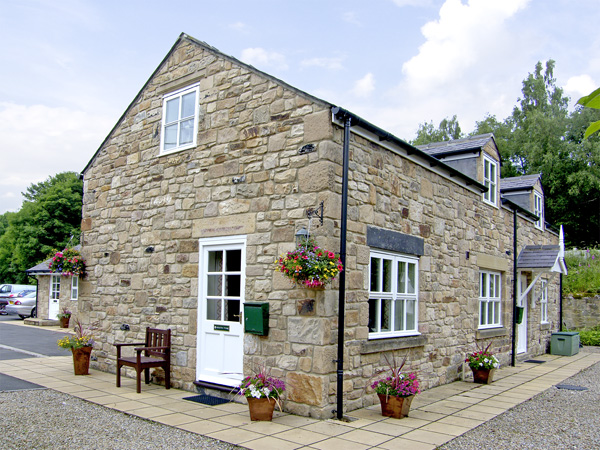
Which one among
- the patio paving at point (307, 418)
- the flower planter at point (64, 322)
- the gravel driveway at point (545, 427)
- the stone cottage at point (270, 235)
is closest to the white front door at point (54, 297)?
the flower planter at point (64, 322)

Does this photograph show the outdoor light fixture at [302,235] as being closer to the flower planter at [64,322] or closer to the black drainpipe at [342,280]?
the black drainpipe at [342,280]

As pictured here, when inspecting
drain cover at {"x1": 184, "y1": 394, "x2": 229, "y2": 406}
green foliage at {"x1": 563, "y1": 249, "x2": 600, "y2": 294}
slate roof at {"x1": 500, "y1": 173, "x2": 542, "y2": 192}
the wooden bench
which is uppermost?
slate roof at {"x1": 500, "y1": 173, "x2": 542, "y2": 192}

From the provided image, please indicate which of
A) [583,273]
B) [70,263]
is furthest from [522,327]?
[70,263]

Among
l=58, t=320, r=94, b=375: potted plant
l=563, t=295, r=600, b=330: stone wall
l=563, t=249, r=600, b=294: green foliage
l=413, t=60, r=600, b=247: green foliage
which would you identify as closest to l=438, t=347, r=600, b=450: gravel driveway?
l=58, t=320, r=94, b=375: potted plant

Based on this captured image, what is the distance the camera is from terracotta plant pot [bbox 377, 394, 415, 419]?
6570 mm

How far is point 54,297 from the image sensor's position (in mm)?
22344

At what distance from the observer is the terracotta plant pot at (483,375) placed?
9.40 metres

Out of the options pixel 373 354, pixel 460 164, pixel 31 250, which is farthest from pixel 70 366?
pixel 31 250

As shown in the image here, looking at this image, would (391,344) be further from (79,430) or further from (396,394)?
(79,430)

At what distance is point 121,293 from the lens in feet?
30.9

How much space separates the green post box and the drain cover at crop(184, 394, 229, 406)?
11228 millimetres

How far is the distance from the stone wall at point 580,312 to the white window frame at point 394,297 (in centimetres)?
1242

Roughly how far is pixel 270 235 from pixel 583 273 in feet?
57.0

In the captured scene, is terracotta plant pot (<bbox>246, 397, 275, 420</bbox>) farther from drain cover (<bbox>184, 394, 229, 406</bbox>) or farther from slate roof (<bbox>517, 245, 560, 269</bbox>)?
slate roof (<bbox>517, 245, 560, 269</bbox>)
